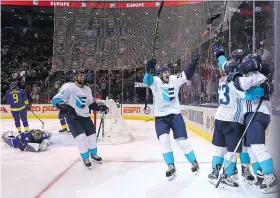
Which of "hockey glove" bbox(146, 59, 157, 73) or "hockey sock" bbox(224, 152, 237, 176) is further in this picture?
"hockey glove" bbox(146, 59, 157, 73)

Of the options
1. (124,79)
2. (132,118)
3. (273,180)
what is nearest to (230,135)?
(273,180)

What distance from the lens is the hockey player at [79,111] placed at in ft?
12.2

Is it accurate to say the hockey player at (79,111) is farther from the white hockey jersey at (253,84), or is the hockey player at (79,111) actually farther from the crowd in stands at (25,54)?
the crowd in stands at (25,54)

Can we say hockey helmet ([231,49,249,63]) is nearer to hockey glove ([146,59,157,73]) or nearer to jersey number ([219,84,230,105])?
jersey number ([219,84,230,105])

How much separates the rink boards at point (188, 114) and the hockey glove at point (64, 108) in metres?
2.43

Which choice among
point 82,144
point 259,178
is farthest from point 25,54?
point 259,178

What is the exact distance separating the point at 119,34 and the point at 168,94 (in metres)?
3.33

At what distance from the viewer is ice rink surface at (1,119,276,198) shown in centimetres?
271

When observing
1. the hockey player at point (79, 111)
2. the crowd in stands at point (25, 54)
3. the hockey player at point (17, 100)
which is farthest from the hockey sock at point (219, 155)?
the crowd in stands at point (25, 54)

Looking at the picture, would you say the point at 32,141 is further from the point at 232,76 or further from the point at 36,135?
the point at 232,76

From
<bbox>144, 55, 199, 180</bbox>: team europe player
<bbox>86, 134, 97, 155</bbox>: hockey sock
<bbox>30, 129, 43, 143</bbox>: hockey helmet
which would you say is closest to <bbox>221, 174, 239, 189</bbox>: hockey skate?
<bbox>144, 55, 199, 180</bbox>: team europe player

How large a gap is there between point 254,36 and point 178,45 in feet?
7.02

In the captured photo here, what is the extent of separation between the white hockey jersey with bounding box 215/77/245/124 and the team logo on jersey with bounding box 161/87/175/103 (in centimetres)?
58

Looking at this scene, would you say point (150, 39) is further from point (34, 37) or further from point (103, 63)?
point (34, 37)
